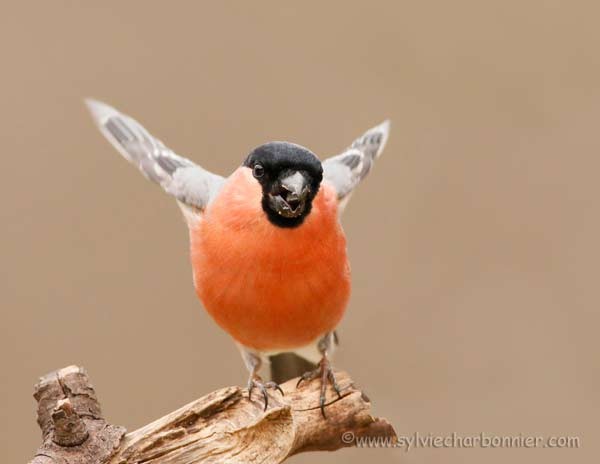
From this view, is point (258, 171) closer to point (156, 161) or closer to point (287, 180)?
point (287, 180)

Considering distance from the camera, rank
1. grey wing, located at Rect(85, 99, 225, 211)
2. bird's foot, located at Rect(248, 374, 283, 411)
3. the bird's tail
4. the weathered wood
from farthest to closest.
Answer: the bird's tail, grey wing, located at Rect(85, 99, 225, 211), bird's foot, located at Rect(248, 374, 283, 411), the weathered wood

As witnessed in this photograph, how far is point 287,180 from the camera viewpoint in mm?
2146

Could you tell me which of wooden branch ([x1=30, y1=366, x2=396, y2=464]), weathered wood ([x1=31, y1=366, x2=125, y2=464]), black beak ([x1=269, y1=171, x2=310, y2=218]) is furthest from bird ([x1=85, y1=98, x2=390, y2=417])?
weathered wood ([x1=31, y1=366, x2=125, y2=464])

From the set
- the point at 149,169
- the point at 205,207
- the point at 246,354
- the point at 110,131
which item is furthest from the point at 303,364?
the point at 110,131

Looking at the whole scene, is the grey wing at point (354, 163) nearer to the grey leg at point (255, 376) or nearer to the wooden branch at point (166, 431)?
the grey leg at point (255, 376)

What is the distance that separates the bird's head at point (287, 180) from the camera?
2.14m

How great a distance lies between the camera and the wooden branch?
1.88 meters

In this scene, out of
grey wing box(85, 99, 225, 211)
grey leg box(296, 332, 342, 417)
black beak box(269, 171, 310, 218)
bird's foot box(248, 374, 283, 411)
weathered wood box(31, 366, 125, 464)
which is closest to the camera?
weathered wood box(31, 366, 125, 464)

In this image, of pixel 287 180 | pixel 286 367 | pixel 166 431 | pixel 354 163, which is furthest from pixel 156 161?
pixel 166 431

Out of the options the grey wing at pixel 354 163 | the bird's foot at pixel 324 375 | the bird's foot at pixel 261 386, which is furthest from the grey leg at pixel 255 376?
the grey wing at pixel 354 163

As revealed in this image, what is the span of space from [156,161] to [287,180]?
986 mm

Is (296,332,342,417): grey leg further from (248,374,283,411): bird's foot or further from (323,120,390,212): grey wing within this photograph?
(323,120,390,212): grey wing

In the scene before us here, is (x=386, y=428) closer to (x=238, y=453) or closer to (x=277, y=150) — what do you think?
(x=238, y=453)

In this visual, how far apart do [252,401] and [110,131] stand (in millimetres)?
1340
